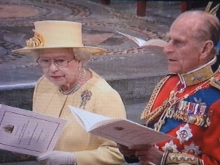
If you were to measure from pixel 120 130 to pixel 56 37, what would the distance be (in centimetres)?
71

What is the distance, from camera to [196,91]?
2480 millimetres

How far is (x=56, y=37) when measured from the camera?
2.79 m

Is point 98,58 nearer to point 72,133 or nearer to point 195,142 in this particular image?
point 72,133

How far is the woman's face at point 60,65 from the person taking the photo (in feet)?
9.07

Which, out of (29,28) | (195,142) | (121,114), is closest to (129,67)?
(29,28)

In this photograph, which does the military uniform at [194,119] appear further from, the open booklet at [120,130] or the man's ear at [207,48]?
the open booklet at [120,130]

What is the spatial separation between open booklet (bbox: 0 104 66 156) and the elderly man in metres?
0.31

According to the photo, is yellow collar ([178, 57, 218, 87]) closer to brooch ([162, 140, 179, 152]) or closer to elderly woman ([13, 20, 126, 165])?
brooch ([162, 140, 179, 152])

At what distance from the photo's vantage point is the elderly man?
239 cm

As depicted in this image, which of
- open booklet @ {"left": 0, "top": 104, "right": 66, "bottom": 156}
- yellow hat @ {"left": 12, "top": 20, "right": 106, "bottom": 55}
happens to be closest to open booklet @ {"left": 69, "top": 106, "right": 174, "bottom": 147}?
open booklet @ {"left": 0, "top": 104, "right": 66, "bottom": 156}

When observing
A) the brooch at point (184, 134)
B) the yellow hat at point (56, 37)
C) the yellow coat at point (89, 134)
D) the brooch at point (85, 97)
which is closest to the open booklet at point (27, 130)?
the yellow coat at point (89, 134)

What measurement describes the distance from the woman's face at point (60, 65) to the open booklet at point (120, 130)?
47 cm

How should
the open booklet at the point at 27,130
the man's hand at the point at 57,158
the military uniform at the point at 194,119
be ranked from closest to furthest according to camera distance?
the military uniform at the point at 194,119 < the open booklet at the point at 27,130 < the man's hand at the point at 57,158

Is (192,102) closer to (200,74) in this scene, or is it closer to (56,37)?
(200,74)
